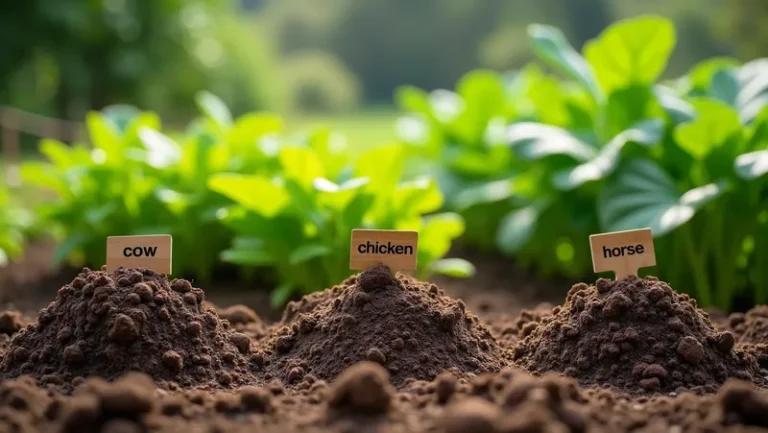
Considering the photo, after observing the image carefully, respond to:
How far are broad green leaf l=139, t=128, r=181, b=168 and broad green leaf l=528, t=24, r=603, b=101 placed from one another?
1479mm

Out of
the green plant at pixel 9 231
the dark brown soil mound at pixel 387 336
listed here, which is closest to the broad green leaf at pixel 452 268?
the dark brown soil mound at pixel 387 336

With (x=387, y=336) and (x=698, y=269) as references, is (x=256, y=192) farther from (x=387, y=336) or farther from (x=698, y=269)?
(x=698, y=269)

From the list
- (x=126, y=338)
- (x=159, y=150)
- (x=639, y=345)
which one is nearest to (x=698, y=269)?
(x=639, y=345)

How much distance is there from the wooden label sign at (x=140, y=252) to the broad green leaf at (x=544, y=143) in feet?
4.66

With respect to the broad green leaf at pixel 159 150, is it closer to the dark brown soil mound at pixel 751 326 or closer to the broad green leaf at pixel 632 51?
the broad green leaf at pixel 632 51

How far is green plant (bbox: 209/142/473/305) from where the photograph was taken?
2.64m

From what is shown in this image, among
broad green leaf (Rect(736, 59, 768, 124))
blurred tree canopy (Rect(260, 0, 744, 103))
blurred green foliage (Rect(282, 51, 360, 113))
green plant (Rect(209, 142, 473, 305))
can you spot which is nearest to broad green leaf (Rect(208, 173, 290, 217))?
green plant (Rect(209, 142, 473, 305))

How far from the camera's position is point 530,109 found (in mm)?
4031

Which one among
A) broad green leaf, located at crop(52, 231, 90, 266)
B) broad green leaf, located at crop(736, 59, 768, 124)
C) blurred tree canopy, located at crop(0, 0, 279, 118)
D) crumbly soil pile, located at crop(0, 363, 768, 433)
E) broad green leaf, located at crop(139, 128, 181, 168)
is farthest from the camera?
blurred tree canopy, located at crop(0, 0, 279, 118)

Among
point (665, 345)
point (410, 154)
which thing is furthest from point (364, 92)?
point (665, 345)

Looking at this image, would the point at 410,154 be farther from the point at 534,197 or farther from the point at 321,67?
the point at 321,67

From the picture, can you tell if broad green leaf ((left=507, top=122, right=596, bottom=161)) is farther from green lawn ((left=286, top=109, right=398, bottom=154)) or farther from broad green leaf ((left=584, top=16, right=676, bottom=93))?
green lawn ((left=286, top=109, right=398, bottom=154))

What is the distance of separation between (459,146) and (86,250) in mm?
1910

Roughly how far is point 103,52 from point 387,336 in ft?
33.2
